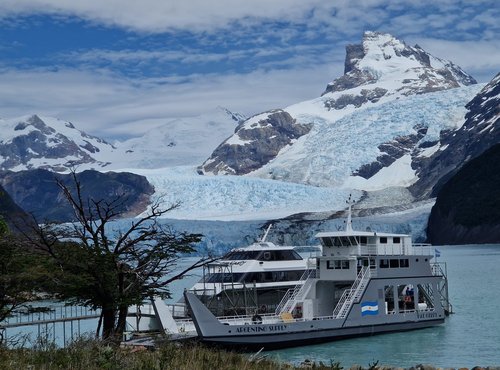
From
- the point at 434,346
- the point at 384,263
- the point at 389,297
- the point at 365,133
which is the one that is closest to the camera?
the point at 434,346

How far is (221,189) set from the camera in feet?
387

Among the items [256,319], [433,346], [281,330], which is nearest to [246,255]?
[256,319]

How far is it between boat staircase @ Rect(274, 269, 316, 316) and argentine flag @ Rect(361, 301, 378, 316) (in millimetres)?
2216

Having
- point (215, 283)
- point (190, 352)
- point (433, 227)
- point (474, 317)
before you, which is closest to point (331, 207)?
point (433, 227)

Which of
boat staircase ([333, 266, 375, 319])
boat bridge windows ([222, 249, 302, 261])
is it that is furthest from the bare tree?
boat bridge windows ([222, 249, 302, 261])

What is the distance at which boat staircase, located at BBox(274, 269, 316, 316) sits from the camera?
32.7m

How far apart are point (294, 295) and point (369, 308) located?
291 centimetres

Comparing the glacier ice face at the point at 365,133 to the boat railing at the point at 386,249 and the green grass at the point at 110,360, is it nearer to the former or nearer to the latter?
the boat railing at the point at 386,249

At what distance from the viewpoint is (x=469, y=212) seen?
401ft

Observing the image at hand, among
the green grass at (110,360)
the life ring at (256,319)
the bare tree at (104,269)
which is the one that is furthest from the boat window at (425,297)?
the green grass at (110,360)

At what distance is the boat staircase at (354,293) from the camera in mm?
32438

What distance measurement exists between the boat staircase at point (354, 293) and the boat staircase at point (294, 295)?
1.37 meters

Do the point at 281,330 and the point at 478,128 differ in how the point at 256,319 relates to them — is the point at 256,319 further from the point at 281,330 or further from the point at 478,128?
the point at 478,128

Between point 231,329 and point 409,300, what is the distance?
9985 millimetres
